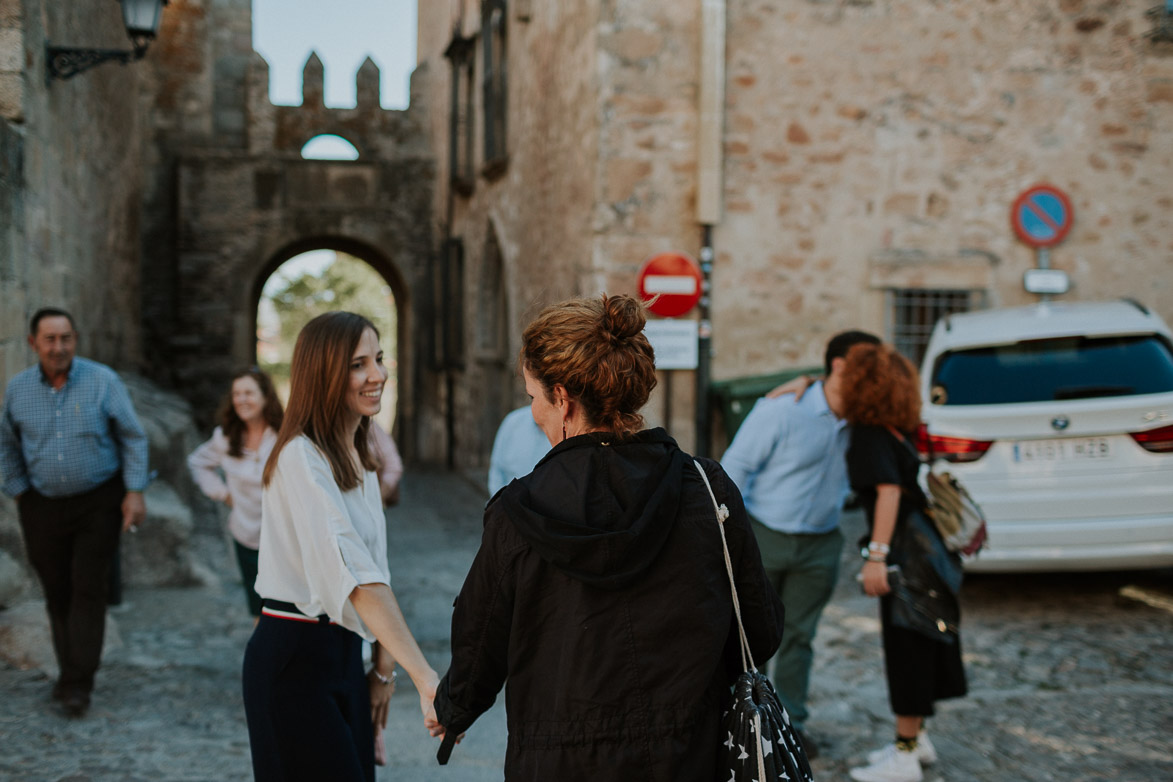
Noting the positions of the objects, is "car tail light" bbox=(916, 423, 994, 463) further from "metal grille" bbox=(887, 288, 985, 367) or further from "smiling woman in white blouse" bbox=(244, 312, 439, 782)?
"smiling woman in white blouse" bbox=(244, 312, 439, 782)

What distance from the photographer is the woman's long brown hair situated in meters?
2.46

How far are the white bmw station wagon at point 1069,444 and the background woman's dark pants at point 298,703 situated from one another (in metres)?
4.14

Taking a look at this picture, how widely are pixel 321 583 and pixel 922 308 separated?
791 centimetres

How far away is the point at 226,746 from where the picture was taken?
426 centimetres

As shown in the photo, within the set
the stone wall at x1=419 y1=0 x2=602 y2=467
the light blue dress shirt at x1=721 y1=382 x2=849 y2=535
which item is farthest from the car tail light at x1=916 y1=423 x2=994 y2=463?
the stone wall at x1=419 y1=0 x2=602 y2=467

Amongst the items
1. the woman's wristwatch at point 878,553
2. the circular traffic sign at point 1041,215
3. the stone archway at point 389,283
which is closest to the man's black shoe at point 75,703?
the woman's wristwatch at point 878,553

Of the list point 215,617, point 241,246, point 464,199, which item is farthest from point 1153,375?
point 241,246

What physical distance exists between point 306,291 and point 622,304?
36888mm

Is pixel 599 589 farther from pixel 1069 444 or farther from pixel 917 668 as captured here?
pixel 1069 444

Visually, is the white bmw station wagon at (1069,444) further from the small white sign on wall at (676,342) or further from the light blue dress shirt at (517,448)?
the small white sign on wall at (676,342)

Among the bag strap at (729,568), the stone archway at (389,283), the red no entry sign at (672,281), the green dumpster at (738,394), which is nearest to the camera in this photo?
the bag strap at (729,568)

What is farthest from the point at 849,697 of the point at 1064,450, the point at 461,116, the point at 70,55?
the point at 461,116

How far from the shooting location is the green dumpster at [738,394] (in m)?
8.50

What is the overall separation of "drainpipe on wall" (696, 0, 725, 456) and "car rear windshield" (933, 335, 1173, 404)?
9.26ft
